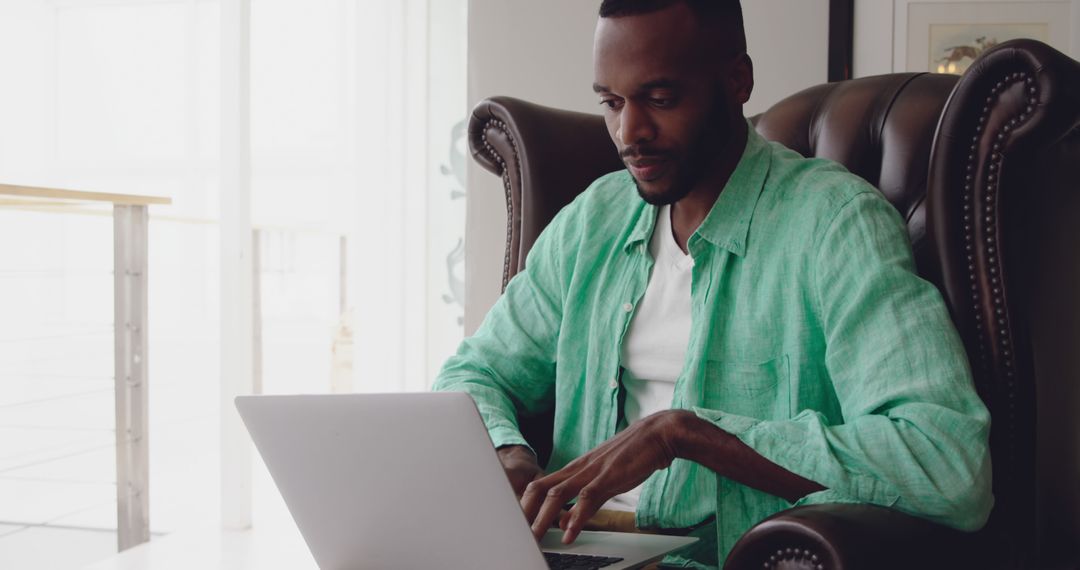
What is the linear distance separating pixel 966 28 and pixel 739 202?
1342mm

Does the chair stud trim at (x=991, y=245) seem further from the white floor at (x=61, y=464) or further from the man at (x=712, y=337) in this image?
the white floor at (x=61, y=464)

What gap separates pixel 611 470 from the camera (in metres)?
1.08

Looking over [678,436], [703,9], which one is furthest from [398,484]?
[703,9]

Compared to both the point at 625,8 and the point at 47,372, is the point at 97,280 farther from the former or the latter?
the point at 625,8

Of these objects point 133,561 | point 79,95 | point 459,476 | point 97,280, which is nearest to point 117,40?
point 79,95

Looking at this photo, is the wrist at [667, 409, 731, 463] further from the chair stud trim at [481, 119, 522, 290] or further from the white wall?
the white wall

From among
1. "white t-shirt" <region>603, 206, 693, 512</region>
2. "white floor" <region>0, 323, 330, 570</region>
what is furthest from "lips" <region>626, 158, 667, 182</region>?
"white floor" <region>0, 323, 330, 570</region>

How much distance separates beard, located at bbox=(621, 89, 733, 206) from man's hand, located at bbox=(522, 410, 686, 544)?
353 millimetres

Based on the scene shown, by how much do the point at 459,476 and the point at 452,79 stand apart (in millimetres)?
2858

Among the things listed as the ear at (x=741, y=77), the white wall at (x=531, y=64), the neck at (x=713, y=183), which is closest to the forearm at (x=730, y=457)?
the neck at (x=713, y=183)

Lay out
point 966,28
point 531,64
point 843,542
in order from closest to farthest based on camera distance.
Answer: point 843,542 < point 966,28 < point 531,64

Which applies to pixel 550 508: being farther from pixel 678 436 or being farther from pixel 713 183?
pixel 713 183

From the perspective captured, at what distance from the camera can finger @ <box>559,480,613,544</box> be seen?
3.35 feet

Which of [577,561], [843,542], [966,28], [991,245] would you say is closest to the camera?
[843,542]
